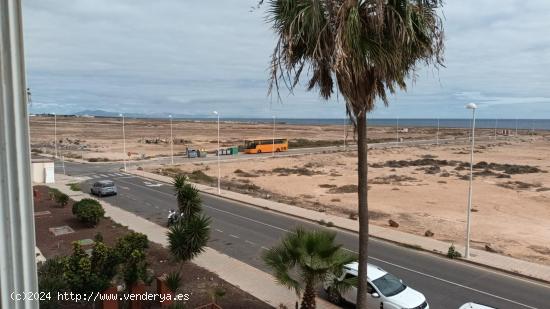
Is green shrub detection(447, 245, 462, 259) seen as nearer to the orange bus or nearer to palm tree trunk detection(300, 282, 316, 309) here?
palm tree trunk detection(300, 282, 316, 309)

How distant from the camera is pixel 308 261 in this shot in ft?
32.1

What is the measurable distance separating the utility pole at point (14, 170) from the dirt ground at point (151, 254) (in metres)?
10.1

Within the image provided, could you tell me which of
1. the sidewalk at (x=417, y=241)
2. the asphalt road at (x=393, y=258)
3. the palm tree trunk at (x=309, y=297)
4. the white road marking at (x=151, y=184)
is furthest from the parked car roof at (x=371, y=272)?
the white road marking at (x=151, y=184)

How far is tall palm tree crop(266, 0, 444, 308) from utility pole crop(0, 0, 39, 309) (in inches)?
230

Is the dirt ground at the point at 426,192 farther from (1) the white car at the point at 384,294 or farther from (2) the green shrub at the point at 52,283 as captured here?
(2) the green shrub at the point at 52,283

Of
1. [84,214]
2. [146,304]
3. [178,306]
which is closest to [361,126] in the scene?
[178,306]

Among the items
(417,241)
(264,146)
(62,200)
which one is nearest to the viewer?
(417,241)

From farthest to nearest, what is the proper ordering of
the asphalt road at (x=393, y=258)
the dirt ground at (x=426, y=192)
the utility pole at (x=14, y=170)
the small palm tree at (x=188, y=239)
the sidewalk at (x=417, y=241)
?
the dirt ground at (x=426, y=192) → the sidewalk at (x=417, y=241) → the asphalt road at (x=393, y=258) → the small palm tree at (x=188, y=239) → the utility pole at (x=14, y=170)

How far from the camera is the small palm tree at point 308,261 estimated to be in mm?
9781

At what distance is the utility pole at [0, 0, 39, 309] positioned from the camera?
296 centimetres

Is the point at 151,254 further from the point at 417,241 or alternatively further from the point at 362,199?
the point at 417,241

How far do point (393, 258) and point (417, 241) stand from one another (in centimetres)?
360

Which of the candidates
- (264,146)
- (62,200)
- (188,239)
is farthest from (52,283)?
(264,146)

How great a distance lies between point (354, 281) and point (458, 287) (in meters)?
7.93
